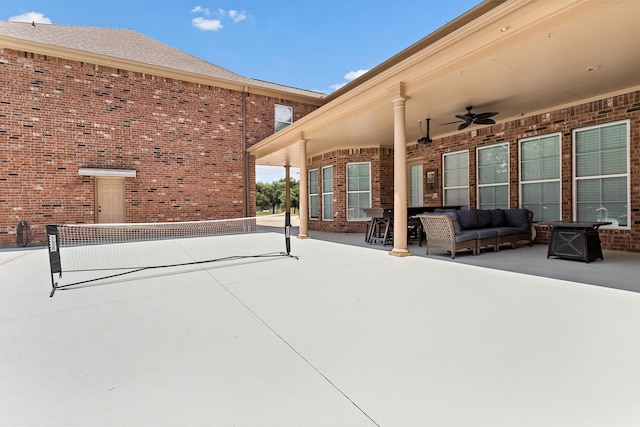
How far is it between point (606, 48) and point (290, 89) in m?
12.0

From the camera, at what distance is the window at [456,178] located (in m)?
9.93

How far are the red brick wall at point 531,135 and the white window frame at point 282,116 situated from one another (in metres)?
2.85

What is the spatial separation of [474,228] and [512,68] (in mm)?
3399

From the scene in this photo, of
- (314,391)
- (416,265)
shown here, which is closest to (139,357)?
(314,391)

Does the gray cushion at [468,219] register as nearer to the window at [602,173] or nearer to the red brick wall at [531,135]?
the red brick wall at [531,135]

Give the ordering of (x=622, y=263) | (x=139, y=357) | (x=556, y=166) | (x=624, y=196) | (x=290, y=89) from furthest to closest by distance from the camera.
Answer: (x=290, y=89)
(x=556, y=166)
(x=624, y=196)
(x=622, y=263)
(x=139, y=357)

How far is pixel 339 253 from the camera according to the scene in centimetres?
721

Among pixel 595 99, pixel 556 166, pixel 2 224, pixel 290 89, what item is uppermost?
pixel 290 89

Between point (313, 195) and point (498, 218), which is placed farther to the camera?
point (313, 195)

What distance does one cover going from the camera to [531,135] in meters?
8.20

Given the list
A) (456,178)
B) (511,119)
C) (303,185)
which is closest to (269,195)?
(303,185)

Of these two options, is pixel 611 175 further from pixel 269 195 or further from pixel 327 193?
pixel 269 195

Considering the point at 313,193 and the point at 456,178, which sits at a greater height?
the point at 456,178

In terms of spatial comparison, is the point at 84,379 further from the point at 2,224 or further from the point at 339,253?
the point at 2,224
